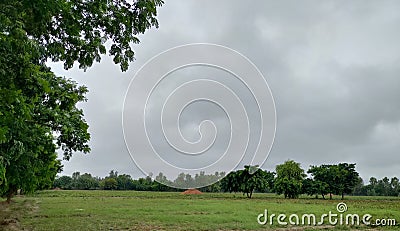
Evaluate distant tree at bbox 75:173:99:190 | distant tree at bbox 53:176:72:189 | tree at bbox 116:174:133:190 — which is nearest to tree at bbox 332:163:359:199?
tree at bbox 116:174:133:190

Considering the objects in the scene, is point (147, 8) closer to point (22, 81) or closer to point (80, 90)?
point (22, 81)

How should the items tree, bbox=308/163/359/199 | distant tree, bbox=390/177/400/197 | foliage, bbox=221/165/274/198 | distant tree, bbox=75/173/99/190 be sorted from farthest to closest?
1. distant tree, bbox=75/173/99/190
2. distant tree, bbox=390/177/400/197
3. tree, bbox=308/163/359/199
4. foliage, bbox=221/165/274/198

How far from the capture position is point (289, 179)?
242 ft

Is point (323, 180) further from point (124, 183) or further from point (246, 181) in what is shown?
point (124, 183)

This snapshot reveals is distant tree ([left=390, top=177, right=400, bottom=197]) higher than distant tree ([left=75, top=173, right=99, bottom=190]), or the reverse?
distant tree ([left=390, top=177, right=400, bottom=197])

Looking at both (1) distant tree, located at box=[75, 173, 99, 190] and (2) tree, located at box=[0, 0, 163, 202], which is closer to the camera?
(2) tree, located at box=[0, 0, 163, 202]

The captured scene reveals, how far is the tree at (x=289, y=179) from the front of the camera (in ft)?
232

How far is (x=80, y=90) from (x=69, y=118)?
2218mm

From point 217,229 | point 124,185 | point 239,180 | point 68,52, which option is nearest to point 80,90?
point 68,52

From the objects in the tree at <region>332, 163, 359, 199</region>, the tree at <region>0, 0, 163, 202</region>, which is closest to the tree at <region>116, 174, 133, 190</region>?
the tree at <region>332, 163, 359, 199</region>

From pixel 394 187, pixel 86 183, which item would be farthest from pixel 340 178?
pixel 86 183

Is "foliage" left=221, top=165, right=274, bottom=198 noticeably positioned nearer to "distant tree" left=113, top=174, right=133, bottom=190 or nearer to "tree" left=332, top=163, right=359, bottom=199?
"tree" left=332, top=163, right=359, bottom=199

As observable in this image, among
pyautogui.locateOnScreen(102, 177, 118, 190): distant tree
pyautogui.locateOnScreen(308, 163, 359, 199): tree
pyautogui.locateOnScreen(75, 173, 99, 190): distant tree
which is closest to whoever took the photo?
pyautogui.locateOnScreen(308, 163, 359, 199): tree

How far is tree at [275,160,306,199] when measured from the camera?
232 ft
